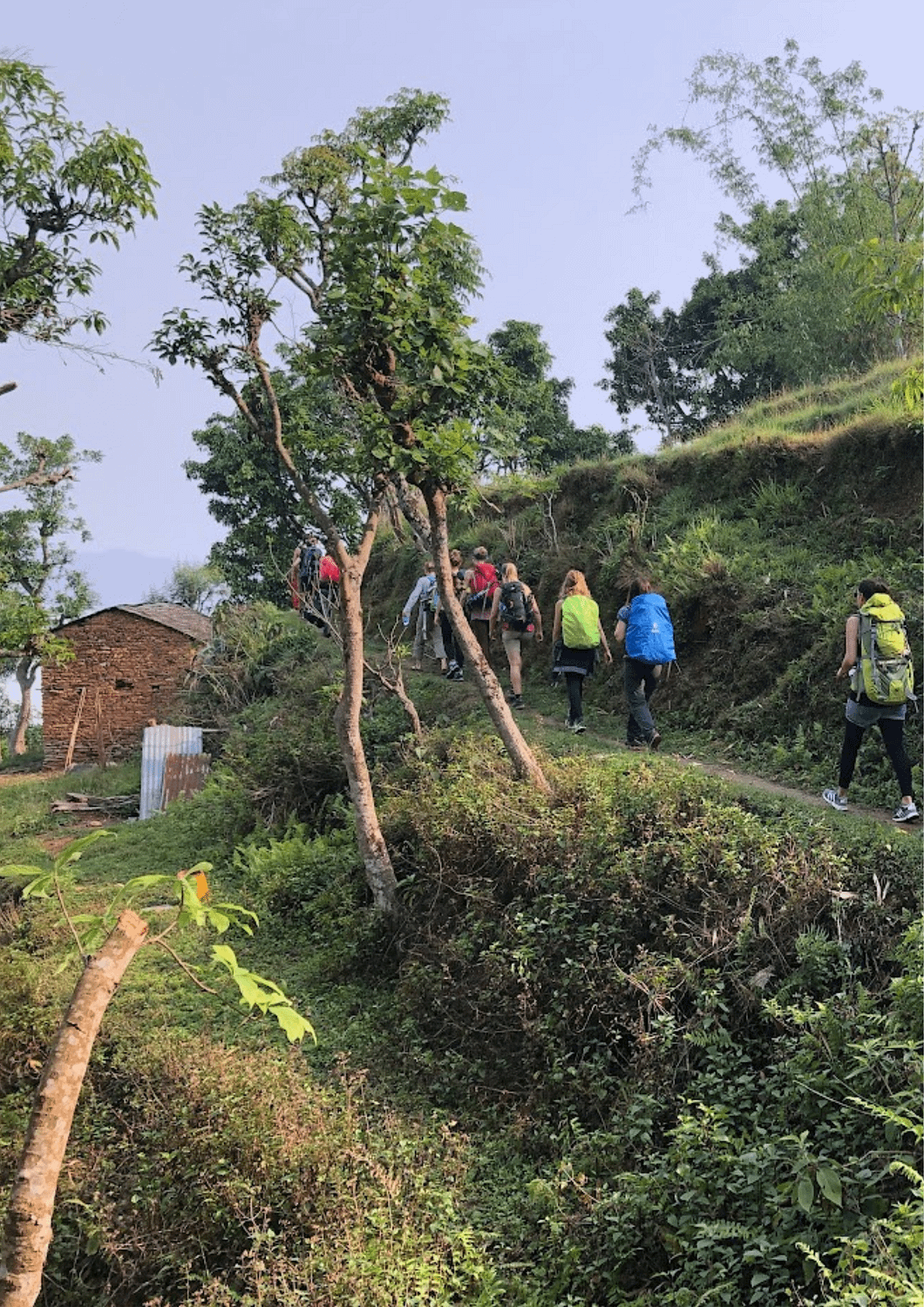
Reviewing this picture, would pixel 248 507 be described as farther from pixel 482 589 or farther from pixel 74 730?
pixel 482 589

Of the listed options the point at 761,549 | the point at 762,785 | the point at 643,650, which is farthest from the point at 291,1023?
the point at 761,549

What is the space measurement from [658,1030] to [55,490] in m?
31.9

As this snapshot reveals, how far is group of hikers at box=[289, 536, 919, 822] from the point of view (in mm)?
7137

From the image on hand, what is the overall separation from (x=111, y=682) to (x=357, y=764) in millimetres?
18077

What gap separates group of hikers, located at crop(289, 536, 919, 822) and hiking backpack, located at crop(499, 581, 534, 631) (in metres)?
0.01

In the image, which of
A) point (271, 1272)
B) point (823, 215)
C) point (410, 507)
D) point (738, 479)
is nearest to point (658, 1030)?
point (271, 1272)

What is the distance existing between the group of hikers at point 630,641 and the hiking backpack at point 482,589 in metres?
0.01

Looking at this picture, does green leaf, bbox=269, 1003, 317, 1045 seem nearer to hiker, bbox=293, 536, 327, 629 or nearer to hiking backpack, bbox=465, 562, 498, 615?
hiking backpack, bbox=465, 562, 498, 615

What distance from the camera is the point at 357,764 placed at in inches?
313

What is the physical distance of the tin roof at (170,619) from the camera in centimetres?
2416

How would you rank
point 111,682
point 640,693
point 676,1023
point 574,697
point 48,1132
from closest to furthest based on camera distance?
point 48,1132
point 676,1023
point 640,693
point 574,697
point 111,682

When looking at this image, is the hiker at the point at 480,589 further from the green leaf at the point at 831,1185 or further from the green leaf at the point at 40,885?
the green leaf at the point at 40,885

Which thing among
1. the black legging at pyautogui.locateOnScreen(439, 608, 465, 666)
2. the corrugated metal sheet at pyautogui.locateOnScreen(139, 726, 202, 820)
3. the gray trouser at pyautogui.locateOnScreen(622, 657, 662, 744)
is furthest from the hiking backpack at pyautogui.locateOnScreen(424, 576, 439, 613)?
the corrugated metal sheet at pyautogui.locateOnScreen(139, 726, 202, 820)

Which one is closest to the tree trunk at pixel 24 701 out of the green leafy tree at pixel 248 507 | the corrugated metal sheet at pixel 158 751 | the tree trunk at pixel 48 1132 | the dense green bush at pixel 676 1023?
the green leafy tree at pixel 248 507
